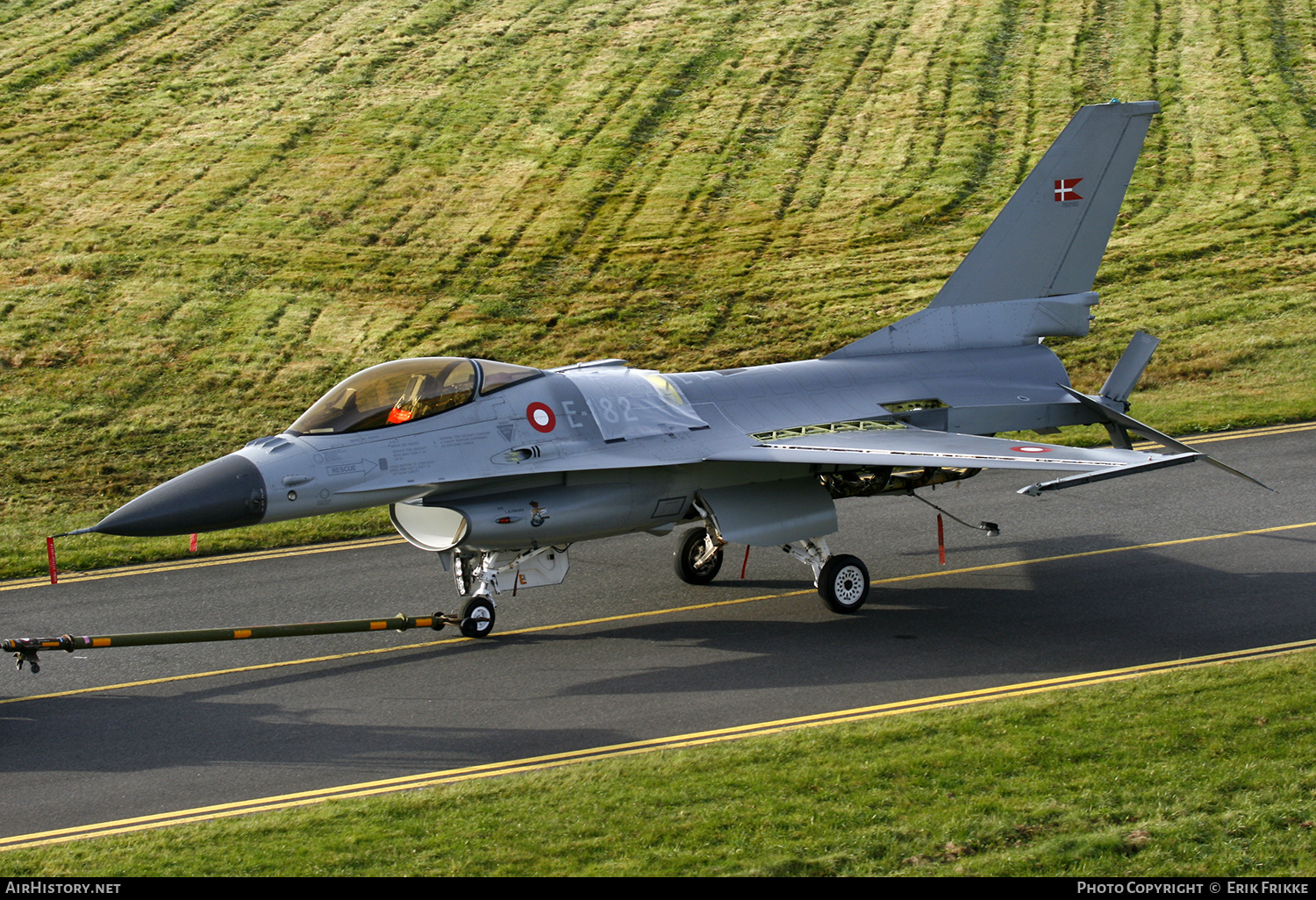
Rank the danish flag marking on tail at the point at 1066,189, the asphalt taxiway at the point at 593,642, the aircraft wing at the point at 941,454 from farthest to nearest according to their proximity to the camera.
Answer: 1. the danish flag marking on tail at the point at 1066,189
2. the aircraft wing at the point at 941,454
3. the asphalt taxiway at the point at 593,642

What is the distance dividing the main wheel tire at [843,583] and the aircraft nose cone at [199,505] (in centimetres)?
677

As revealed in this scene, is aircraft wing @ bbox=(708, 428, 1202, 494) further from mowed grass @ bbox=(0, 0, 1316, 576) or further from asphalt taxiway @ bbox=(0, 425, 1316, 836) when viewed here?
mowed grass @ bbox=(0, 0, 1316, 576)

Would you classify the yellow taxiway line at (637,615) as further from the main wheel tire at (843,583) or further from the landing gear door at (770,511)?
the landing gear door at (770,511)

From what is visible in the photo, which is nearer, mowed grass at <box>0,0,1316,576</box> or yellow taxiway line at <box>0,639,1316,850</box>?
yellow taxiway line at <box>0,639,1316,850</box>

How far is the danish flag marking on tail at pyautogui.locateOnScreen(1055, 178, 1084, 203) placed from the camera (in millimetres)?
17062

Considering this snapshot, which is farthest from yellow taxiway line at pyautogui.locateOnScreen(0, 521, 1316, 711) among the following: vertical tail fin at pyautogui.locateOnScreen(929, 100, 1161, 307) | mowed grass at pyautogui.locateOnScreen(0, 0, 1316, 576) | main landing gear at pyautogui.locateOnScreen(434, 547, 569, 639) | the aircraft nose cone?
mowed grass at pyautogui.locateOnScreen(0, 0, 1316, 576)

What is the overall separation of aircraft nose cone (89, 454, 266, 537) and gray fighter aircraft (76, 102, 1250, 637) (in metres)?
0.02

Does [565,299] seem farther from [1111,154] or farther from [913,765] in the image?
[913,765]

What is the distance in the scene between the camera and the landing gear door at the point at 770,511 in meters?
14.6

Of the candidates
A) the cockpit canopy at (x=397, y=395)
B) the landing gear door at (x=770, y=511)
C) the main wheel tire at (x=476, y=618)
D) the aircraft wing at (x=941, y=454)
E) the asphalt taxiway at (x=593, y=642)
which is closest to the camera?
the asphalt taxiway at (x=593, y=642)

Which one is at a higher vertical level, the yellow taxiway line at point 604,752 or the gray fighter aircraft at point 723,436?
the gray fighter aircraft at point 723,436

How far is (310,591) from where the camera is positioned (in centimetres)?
1667

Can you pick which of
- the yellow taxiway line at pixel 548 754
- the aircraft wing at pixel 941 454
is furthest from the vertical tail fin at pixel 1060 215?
the yellow taxiway line at pixel 548 754
